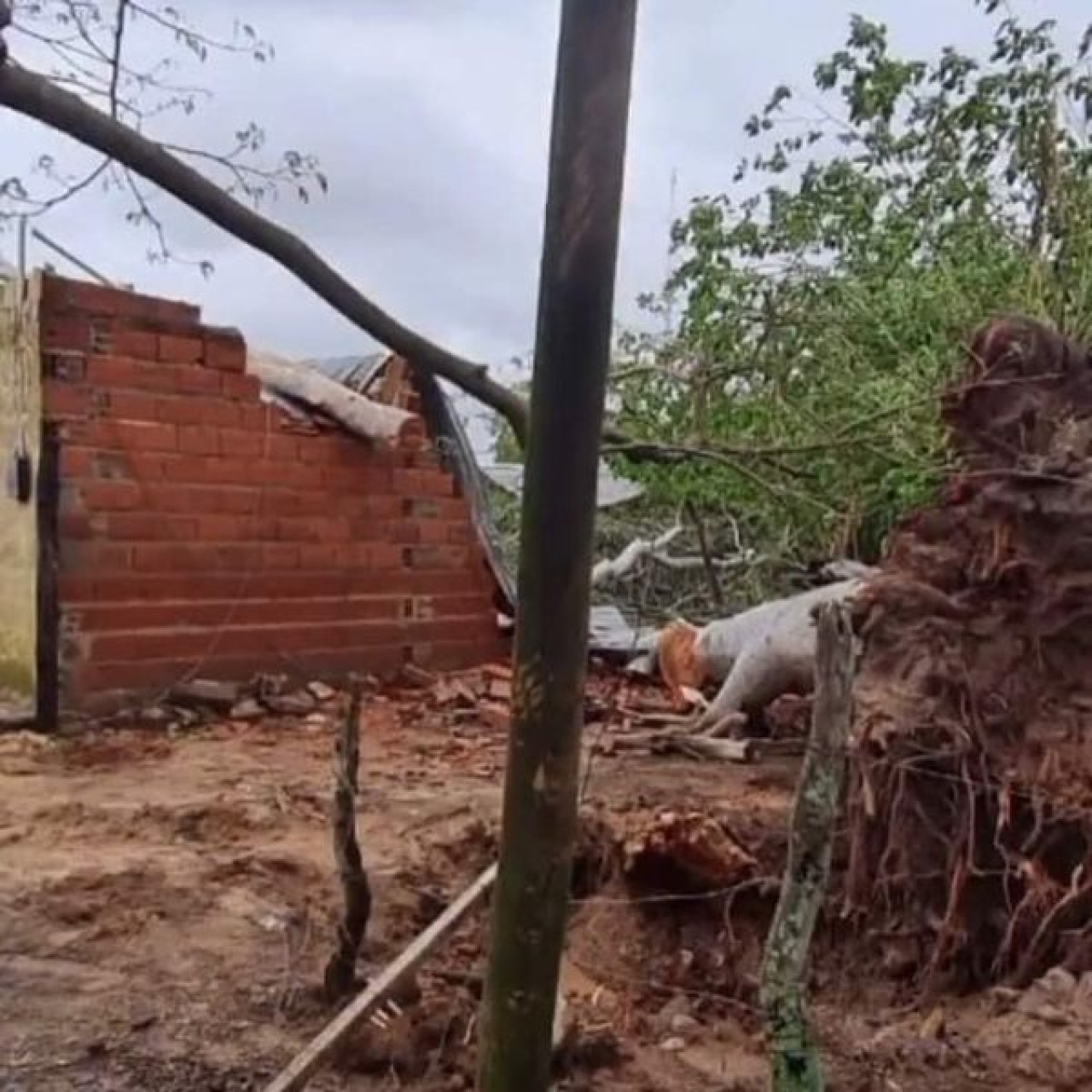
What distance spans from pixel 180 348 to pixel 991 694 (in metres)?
4.35

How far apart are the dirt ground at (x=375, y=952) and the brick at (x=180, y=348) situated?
2.02 meters

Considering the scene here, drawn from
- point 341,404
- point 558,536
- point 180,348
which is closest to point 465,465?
point 341,404

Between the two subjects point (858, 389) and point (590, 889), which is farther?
point (858, 389)

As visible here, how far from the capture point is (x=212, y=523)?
6660mm

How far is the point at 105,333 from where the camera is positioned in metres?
6.27

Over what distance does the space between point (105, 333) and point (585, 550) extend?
16.4 ft

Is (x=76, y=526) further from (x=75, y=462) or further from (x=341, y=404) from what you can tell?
(x=341, y=404)

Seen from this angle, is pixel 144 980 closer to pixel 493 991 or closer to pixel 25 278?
pixel 493 991

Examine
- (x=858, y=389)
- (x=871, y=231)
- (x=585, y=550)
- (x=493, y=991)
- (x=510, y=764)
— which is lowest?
(x=493, y=991)

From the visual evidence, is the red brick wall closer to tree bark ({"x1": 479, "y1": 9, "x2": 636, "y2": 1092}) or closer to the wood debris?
the wood debris

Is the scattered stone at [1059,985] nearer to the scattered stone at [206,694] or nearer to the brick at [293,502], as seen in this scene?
the scattered stone at [206,694]

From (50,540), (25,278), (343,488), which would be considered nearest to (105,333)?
(25,278)

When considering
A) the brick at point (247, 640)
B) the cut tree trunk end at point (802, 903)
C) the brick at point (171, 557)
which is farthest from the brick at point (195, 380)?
the cut tree trunk end at point (802, 903)

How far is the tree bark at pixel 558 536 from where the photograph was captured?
1713mm
